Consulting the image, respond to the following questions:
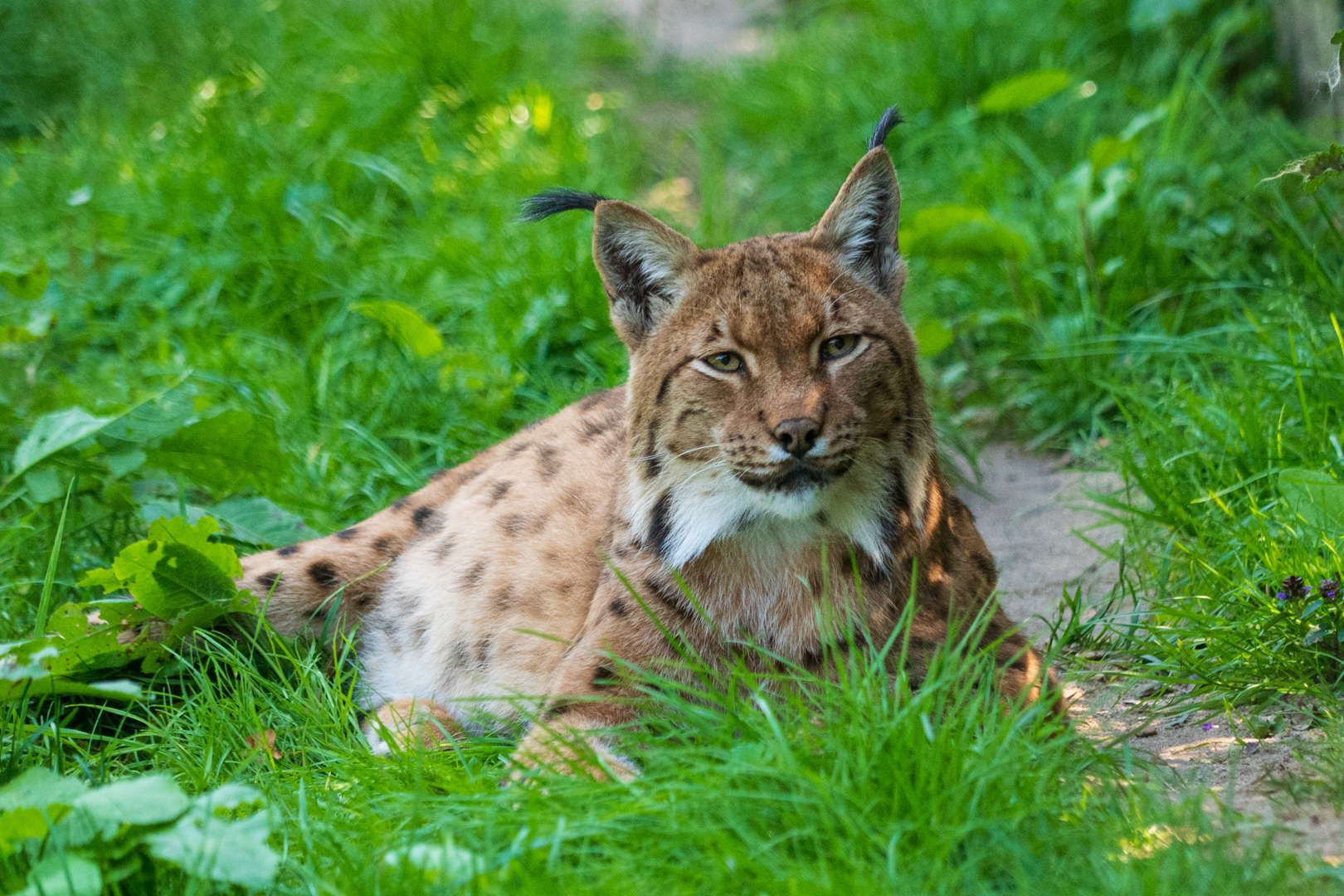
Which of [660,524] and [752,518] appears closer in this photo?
[752,518]

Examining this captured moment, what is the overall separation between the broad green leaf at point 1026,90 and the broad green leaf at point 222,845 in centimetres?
490

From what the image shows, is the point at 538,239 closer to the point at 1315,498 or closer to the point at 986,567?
the point at 986,567

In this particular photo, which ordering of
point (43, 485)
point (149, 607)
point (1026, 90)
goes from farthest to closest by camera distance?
point (1026, 90) < point (43, 485) < point (149, 607)

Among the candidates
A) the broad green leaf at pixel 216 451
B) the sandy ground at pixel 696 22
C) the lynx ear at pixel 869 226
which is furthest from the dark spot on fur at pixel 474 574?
the sandy ground at pixel 696 22

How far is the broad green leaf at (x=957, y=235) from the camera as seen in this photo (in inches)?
196

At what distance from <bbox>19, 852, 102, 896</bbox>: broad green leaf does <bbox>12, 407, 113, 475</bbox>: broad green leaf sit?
1753mm

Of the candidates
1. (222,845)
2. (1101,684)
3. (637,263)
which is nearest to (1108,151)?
(1101,684)

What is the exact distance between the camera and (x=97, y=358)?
5.79 metres

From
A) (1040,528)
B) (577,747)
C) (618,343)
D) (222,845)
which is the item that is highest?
(618,343)

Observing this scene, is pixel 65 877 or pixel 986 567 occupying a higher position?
pixel 65 877

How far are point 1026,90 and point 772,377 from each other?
3654 mm

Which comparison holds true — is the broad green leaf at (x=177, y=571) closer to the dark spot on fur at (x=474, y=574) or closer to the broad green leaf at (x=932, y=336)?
the dark spot on fur at (x=474, y=574)

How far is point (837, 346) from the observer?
307 centimetres

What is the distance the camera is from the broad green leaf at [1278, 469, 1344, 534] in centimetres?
336
